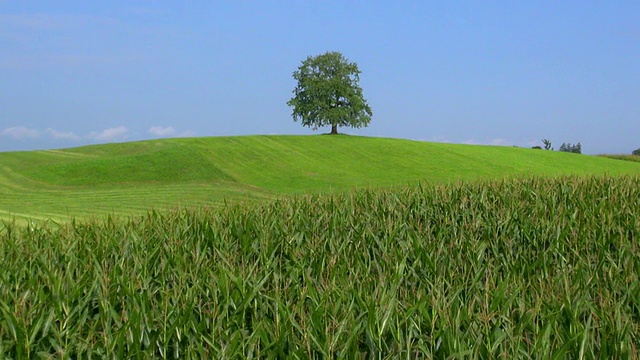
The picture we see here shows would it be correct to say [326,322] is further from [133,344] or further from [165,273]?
[165,273]

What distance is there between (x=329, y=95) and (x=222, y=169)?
3051 centimetres

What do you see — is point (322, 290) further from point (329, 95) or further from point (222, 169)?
point (329, 95)

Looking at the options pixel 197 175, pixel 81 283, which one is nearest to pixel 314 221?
pixel 81 283

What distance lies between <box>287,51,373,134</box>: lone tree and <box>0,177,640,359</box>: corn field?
171 ft

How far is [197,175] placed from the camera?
32656 millimetres

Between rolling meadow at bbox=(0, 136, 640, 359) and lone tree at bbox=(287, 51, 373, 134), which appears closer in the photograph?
rolling meadow at bbox=(0, 136, 640, 359)

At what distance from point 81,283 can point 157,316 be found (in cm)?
141

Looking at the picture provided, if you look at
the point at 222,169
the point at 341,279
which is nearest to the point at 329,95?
the point at 222,169

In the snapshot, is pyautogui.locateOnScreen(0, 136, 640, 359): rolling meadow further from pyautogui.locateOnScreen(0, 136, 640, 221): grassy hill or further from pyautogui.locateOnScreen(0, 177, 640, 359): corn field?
pyautogui.locateOnScreen(0, 136, 640, 221): grassy hill

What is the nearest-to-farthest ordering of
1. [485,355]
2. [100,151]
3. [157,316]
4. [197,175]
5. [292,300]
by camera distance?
1. [485,355]
2. [157,316]
3. [292,300]
4. [197,175]
5. [100,151]

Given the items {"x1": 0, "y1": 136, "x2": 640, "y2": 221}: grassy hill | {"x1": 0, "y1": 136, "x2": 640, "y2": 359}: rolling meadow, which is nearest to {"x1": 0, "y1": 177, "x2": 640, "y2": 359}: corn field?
{"x1": 0, "y1": 136, "x2": 640, "y2": 359}: rolling meadow

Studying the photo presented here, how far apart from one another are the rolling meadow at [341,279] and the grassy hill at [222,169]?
10.4 meters

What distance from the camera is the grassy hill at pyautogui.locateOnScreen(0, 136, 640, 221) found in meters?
26.2

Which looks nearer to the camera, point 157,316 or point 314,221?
point 157,316
